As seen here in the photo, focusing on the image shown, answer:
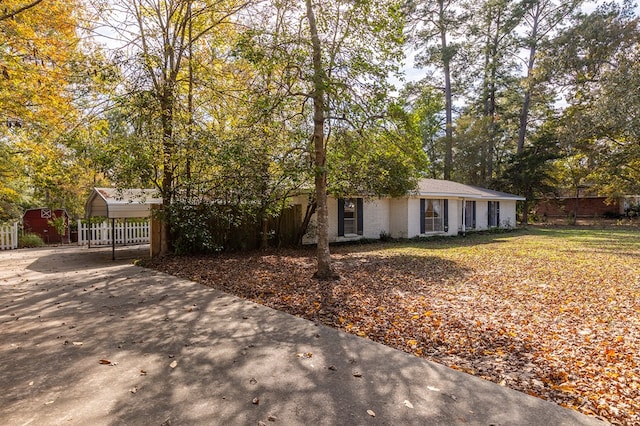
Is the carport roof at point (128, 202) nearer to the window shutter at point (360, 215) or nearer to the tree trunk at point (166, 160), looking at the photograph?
the tree trunk at point (166, 160)

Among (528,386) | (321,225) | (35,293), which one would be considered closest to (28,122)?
(35,293)

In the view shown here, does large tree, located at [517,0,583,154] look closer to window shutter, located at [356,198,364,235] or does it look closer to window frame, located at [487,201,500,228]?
window frame, located at [487,201,500,228]

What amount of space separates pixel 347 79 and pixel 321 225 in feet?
9.97

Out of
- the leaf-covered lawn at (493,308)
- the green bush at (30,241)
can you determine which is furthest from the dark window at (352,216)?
the green bush at (30,241)

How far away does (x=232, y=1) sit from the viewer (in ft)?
34.8

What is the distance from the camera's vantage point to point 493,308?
5.79 m

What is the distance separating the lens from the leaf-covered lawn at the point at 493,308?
11.4ft

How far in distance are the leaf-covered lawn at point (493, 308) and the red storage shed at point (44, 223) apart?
11325mm

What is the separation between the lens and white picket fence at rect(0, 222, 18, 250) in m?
15.2

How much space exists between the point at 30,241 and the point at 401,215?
16532 mm

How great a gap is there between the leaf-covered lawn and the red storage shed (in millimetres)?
11325

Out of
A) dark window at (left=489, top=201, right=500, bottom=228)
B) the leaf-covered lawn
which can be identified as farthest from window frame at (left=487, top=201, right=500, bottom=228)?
the leaf-covered lawn

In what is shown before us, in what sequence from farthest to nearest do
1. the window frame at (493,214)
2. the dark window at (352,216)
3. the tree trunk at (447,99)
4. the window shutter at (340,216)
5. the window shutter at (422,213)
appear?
the tree trunk at (447,99)
the window frame at (493,214)
the window shutter at (422,213)
the dark window at (352,216)
the window shutter at (340,216)

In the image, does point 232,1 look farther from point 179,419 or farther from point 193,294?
point 179,419
